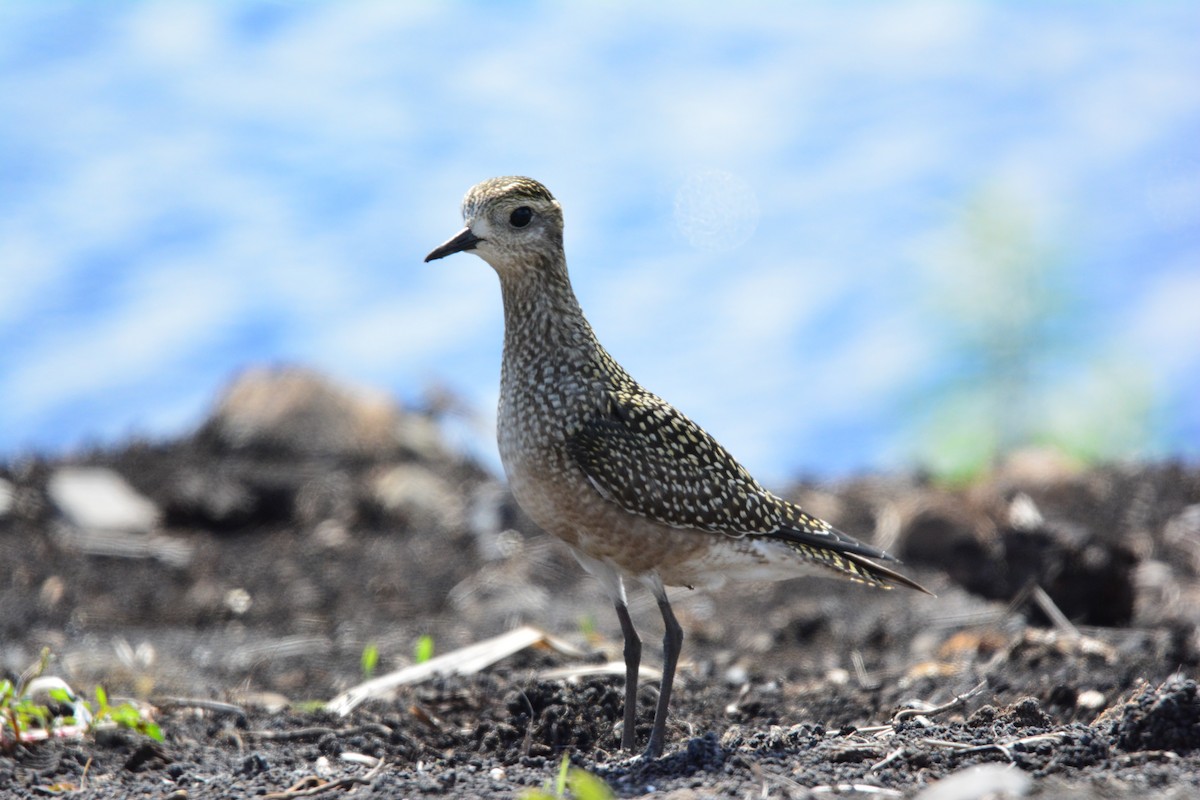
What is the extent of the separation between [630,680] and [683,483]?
0.82 meters

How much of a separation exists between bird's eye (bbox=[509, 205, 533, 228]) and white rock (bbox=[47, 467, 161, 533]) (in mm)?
7433

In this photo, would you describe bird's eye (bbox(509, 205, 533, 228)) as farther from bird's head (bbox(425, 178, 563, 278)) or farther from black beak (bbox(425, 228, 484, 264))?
black beak (bbox(425, 228, 484, 264))

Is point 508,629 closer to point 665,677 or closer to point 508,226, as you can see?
point 665,677

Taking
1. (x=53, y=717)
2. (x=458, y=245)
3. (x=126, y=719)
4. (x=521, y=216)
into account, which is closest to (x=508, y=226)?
(x=521, y=216)

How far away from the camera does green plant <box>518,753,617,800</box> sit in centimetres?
327

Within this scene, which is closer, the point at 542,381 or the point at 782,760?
the point at 782,760

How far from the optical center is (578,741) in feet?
18.0

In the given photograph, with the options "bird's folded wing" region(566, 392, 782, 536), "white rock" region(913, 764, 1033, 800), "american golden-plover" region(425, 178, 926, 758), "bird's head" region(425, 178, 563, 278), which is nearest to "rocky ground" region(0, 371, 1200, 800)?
"white rock" region(913, 764, 1033, 800)

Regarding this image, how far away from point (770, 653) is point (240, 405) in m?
7.70

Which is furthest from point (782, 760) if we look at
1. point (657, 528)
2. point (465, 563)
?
point (465, 563)

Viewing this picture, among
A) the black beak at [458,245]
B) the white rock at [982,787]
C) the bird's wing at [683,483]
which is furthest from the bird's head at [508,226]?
the white rock at [982,787]

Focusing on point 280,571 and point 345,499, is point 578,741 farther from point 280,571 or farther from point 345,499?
point 345,499

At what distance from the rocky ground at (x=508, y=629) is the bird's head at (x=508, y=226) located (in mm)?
1848

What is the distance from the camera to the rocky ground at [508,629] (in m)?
4.43
